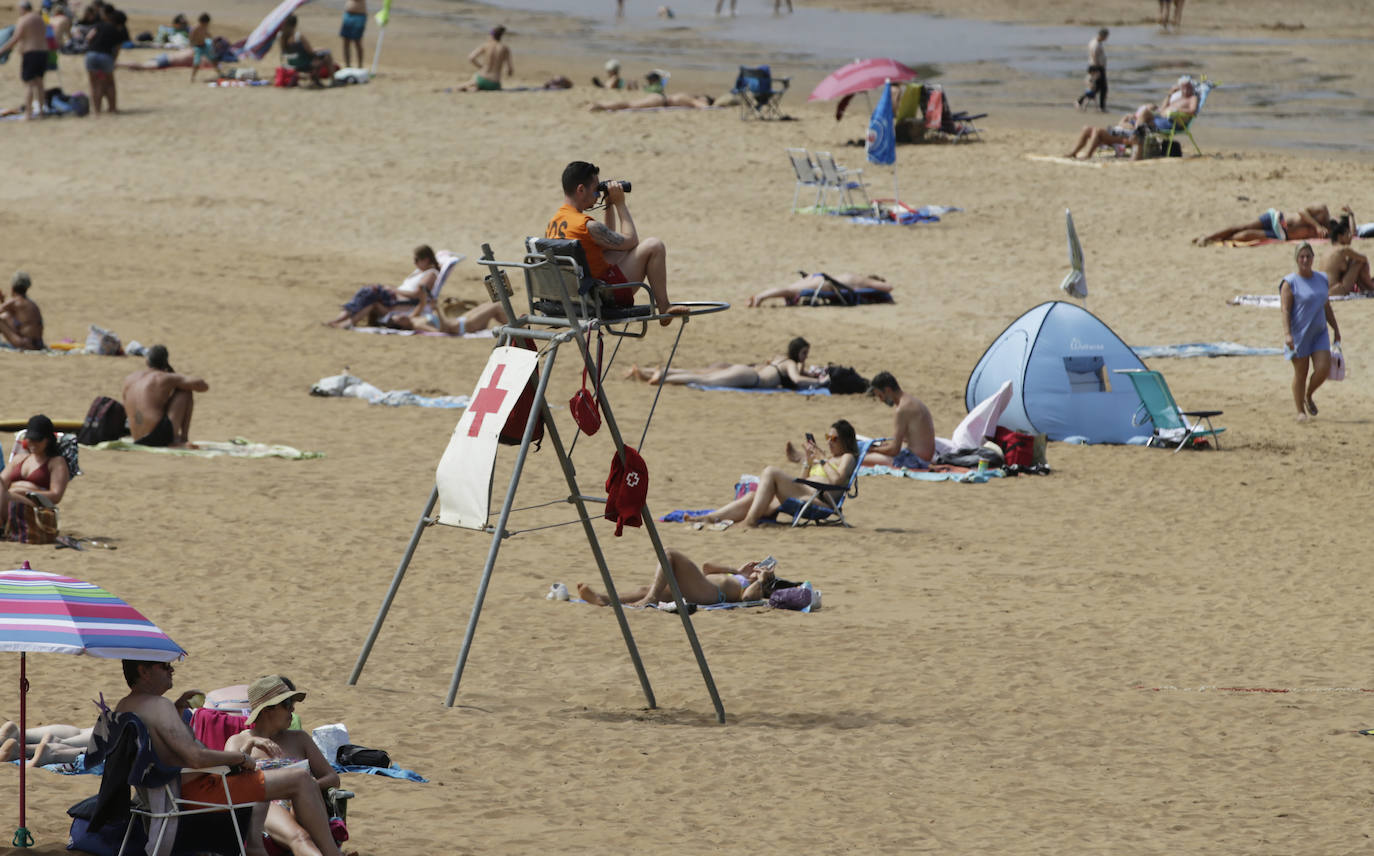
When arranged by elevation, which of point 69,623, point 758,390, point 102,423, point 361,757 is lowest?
point 758,390

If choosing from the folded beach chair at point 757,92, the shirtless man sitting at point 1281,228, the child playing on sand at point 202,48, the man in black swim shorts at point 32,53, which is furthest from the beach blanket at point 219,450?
the child playing on sand at point 202,48

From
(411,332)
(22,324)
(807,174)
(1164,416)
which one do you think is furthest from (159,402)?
(807,174)

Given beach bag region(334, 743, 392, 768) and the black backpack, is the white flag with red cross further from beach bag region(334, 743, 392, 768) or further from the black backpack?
the black backpack

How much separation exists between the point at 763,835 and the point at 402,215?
59.1 feet

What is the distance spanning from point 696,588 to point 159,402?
5214 mm

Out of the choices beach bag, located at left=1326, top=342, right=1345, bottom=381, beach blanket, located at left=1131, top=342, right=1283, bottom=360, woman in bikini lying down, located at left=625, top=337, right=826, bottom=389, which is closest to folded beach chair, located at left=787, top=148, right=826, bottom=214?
beach blanket, located at left=1131, top=342, right=1283, bottom=360

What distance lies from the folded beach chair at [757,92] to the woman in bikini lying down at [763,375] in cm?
1168

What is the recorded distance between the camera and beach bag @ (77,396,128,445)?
12.8 meters

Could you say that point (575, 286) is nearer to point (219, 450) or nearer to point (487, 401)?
point (487, 401)

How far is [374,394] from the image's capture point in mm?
15180

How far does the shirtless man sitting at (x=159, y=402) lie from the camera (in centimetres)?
1269

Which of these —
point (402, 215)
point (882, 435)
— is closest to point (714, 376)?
point (882, 435)

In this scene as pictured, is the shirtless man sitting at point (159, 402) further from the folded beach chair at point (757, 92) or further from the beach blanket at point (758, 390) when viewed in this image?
the folded beach chair at point (757, 92)

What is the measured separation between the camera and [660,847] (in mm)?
5883
